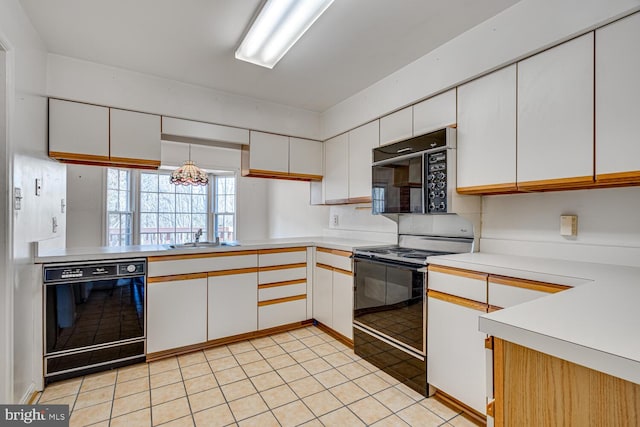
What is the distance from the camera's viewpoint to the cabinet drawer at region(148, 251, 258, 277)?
8.42ft

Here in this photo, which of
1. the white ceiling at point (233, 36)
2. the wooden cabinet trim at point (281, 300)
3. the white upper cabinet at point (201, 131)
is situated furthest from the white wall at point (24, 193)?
the wooden cabinet trim at point (281, 300)

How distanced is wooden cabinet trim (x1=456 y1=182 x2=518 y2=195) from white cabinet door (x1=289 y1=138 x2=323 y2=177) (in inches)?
75.5

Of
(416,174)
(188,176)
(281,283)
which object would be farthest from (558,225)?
(188,176)

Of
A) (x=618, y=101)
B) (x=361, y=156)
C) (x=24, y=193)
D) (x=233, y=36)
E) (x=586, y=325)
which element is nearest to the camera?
(x=586, y=325)

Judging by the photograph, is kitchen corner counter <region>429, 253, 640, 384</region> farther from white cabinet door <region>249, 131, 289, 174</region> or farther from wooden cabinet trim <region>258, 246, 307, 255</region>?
white cabinet door <region>249, 131, 289, 174</region>

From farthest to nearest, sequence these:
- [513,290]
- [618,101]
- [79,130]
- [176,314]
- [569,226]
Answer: [176,314], [79,130], [569,226], [513,290], [618,101]

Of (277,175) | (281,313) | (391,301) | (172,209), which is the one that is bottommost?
(281,313)

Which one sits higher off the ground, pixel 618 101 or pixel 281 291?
pixel 618 101

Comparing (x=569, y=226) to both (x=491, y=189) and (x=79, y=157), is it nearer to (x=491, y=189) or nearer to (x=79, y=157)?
(x=491, y=189)

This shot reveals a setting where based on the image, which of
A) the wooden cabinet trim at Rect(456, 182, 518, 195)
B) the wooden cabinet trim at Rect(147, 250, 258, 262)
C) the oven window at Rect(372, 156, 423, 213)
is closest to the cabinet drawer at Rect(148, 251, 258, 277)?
the wooden cabinet trim at Rect(147, 250, 258, 262)

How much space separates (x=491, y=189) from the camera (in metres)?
1.98

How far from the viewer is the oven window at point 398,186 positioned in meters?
2.34

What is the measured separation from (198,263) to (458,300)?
6.96 ft

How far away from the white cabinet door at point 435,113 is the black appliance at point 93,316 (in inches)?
99.8
